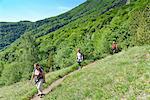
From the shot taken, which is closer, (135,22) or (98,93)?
(98,93)

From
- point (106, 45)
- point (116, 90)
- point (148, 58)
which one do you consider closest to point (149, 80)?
point (116, 90)

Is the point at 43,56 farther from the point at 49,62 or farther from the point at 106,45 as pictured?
the point at 106,45

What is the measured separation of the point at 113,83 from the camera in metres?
30.2

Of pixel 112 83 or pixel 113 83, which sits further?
pixel 112 83

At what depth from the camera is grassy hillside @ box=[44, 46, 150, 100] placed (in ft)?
86.5

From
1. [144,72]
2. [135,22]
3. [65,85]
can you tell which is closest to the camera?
[144,72]

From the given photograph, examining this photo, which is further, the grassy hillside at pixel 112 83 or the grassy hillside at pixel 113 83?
the grassy hillside at pixel 112 83

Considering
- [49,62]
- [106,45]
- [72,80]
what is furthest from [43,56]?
[72,80]

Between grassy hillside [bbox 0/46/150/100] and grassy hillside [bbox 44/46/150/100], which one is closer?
grassy hillside [bbox 44/46/150/100]

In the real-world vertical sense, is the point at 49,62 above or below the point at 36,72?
below

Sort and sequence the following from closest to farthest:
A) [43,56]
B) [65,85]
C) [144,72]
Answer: [144,72], [65,85], [43,56]

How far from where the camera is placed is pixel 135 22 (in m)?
105

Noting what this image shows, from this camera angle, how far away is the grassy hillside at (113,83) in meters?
26.4

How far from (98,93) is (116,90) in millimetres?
1529
